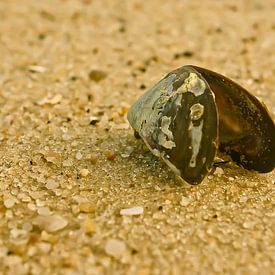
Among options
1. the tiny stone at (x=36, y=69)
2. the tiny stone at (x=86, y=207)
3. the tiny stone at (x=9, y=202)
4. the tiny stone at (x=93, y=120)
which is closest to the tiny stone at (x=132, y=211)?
the tiny stone at (x=86, y=207)

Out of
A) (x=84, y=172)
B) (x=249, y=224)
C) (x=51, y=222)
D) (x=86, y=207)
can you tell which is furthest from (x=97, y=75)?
(x=249, y=224)

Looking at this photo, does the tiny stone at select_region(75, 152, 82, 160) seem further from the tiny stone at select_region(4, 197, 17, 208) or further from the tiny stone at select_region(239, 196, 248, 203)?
the tiny stone at select_region(239, 196, 248, 203)

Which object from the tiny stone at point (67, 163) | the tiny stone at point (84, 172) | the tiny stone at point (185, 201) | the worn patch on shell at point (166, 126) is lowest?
the tiny stone at point (185, 201)

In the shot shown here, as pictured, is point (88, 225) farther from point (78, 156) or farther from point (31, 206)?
point (78, 156)

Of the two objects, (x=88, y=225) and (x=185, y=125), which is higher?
(x=185, y=125)

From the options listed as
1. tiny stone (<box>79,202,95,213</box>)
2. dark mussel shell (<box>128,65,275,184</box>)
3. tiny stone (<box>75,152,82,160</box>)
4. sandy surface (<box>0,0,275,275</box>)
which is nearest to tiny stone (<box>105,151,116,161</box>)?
sandy surface (<box>0,0,275,275</box>)

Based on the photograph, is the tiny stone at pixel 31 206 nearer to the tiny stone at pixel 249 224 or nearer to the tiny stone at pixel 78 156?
the tiny stone at pixel 78 156
